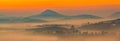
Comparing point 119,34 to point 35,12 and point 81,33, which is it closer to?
point 81,33

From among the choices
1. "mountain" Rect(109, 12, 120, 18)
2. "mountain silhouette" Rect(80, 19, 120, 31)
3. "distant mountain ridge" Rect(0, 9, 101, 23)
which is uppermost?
"distant mountain ridge" Rect(0, 9, 101, 23)

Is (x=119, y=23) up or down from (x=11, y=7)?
down

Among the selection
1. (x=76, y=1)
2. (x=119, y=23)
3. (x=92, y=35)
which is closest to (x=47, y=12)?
(x=76, y=1)

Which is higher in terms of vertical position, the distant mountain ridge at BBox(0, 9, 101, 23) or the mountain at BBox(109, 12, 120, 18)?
the distant mountain ridge at BBox(0, 9, 101, 23)

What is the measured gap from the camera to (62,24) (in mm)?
1031

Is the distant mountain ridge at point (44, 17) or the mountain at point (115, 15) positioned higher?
the distant mountain ridge at point (44, 17)

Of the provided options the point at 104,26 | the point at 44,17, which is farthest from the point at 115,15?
the point at 44,17

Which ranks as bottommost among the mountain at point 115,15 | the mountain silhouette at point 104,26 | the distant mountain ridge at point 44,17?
the mountain silhouette at point 104,26

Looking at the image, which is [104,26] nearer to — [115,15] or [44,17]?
[115,15]

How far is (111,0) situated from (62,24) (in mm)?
333

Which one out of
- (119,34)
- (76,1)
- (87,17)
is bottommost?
(119,34)

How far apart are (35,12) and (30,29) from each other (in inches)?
4.2

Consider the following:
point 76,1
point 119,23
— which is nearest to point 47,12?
point 76,1

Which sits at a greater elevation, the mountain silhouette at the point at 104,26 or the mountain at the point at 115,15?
the mountain at the point at 115,15
